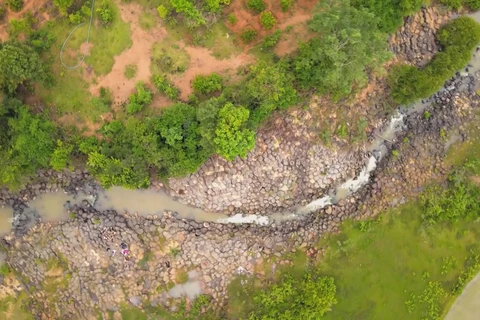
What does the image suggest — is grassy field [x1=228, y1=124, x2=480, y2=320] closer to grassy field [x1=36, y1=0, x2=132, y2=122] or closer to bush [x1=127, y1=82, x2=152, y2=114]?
bush [x1=127, y1=82, x2=152, y2=114]

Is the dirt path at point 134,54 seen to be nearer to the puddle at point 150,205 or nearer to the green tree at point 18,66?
the green tree at point 18,66

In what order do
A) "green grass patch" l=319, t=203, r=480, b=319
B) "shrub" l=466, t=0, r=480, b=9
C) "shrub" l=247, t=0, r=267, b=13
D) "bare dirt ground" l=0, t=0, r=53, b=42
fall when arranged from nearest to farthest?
"shrub" l=247, t=0, r=267, b=13 < "bare dirt ground" l=0, t=0, r=53, b=42 < "green grass patch" l=319, t=203, r=480, b=319 < "shrub" l=466, t=0, r=480, b=9

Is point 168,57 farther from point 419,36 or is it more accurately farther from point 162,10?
point 419,36

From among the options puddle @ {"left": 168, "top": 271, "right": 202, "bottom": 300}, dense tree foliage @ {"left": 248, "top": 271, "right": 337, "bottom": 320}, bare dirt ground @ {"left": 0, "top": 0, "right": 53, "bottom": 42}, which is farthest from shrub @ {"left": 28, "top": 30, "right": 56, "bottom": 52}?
dense tree foliage @ {"left": 248, "top": 271, "right": 337, "bottom": 320}

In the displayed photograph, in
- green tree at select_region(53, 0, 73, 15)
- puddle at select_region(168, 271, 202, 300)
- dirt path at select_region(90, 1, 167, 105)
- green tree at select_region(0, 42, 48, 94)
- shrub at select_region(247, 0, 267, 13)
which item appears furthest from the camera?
puddle at select_region(168, 271, 202, 300)

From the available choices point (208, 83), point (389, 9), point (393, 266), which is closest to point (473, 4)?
point (389, 9)
